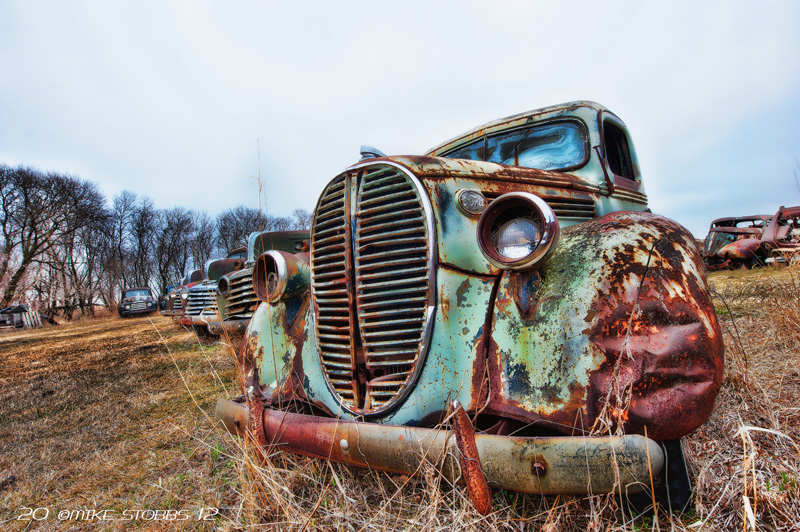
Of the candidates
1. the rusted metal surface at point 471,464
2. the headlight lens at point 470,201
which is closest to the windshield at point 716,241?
the headlight lens at point 470,201

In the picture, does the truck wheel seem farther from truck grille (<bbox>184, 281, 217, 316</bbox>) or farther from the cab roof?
truck grille (<bbox>184, 281, 217, 316</bbox>)

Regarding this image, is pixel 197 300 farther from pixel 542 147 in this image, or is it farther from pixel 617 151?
pixel 617 151

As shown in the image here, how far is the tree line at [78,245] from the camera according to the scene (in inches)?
1000

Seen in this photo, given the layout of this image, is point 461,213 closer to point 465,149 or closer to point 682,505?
point 682,505

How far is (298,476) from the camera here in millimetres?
2254

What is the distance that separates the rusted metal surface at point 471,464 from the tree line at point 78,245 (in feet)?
75.8

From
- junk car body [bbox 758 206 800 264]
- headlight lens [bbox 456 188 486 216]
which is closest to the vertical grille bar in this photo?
headlight lens [bbox 456 188 486 216]

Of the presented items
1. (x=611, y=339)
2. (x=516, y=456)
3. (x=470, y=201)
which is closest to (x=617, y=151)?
(x=470, y=201)

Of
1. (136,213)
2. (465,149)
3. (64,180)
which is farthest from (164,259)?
(465,149)

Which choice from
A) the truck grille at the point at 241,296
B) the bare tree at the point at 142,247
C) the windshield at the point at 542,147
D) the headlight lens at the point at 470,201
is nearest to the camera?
the headlight lens at the point at 470,201

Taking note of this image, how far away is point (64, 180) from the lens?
29.1 m

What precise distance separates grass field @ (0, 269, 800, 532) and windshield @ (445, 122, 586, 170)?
150 cm

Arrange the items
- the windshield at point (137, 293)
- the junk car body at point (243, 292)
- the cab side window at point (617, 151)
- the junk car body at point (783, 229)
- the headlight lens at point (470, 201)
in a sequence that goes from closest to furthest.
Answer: the headlight lens at point (470, 201), the cab side window at point (617, 151), the junk car body at point (243, 292), the junk car body at point (783, 229), the windshield at point (137, 293)

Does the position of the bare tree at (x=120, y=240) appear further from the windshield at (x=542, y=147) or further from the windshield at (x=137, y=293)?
the windshield at (x=542, y=147)
